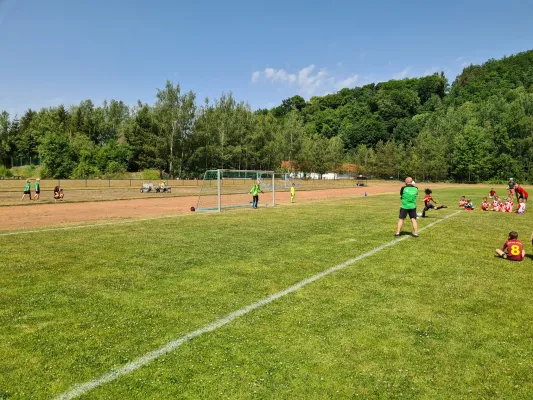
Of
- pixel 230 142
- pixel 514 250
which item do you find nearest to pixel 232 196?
pixel 514 250

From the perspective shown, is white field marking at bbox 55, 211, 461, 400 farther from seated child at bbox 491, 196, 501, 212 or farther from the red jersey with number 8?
seated child at bbox 491, 196, 501, 212

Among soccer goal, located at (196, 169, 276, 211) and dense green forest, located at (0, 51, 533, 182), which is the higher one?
dense green forest, located at (0, 51, 533, 182)

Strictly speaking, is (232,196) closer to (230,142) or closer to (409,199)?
(409,199)

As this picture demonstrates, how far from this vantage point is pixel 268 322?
513 cm

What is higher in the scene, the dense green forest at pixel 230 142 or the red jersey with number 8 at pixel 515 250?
the dense green forest at pixel 230 142

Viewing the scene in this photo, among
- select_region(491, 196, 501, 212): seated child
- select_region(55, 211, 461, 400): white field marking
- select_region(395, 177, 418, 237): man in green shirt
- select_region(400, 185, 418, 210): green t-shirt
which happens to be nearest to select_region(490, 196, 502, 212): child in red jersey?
select_region(491, 196, 501, 212): seated child

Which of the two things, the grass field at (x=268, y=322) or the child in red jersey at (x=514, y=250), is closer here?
the grass field at (x=268, y=322)

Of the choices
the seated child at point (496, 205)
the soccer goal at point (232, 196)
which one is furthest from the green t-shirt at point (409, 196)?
the seated child at point (496, 205)

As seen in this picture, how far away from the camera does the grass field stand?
3.68 metres

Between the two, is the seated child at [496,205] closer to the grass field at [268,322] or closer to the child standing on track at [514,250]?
the grass field at [268,322]

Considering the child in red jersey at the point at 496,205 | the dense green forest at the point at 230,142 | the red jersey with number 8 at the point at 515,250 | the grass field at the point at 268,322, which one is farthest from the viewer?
the dense green forest at the point at 230,142

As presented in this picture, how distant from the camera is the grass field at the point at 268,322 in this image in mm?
3682

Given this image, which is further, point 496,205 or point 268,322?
point 496,205

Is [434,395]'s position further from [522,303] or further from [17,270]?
[17,270]
